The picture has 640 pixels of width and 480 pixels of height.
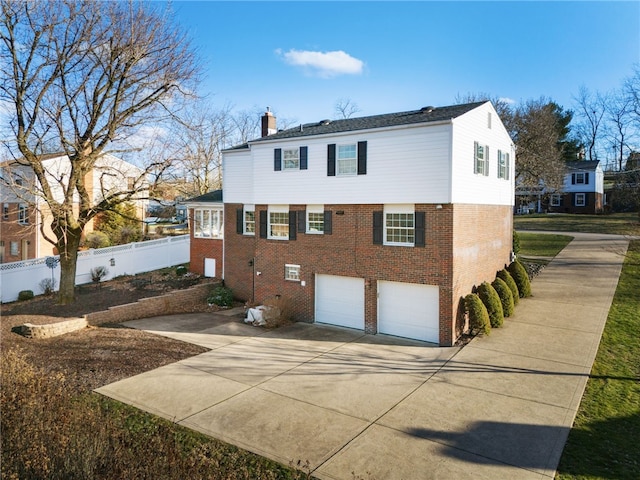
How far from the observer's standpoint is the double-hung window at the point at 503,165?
19.0 metres

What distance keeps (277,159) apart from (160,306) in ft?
28.1

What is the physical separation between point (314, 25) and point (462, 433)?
1480cm

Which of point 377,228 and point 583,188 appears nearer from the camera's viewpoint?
point 377,228

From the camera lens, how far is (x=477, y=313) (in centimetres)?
1477

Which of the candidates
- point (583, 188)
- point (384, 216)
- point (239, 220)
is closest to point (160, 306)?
point (239, 220)

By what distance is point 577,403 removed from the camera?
32.3 feet

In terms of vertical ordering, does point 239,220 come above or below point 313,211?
below

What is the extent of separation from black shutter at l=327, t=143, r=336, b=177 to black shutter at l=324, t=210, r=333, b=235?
1543 millimetres

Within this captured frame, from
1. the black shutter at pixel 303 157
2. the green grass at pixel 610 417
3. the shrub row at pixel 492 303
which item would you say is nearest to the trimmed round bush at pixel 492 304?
the shrub row at pixel 492 303

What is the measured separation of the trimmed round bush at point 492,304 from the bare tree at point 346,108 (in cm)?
3867

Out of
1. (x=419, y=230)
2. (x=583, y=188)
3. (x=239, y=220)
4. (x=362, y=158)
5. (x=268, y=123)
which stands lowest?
(x=419, y=230)

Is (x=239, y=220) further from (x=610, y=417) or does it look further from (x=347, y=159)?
(x=610, y=417)

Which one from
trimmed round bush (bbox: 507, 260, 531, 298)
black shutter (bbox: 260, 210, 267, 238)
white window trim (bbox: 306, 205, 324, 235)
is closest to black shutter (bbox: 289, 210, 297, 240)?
white window trim (bbox: 306, 205, 324, 235)

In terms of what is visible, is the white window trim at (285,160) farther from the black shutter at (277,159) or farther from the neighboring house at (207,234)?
the neighboring house at (207,234)
